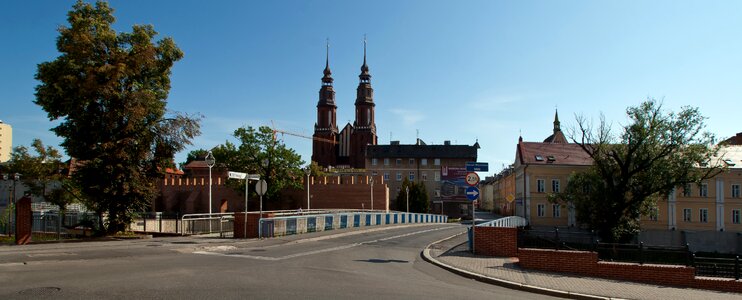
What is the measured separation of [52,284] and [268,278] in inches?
162

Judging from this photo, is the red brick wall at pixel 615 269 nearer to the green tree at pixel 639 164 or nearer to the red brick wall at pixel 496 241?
the red brick wall at pixel 496 241

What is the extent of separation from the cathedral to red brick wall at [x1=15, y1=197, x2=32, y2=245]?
3995 inches

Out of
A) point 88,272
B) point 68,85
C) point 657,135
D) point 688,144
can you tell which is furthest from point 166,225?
point 688,144

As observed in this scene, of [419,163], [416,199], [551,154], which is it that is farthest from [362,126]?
[551,154]

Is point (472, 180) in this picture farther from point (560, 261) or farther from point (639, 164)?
point (639, 164)

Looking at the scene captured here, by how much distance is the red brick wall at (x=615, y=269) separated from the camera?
14.2 meters

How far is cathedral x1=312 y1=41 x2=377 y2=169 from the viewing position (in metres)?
125

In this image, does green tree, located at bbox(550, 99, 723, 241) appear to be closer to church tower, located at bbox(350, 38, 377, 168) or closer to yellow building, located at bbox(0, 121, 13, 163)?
church tower, located at bbox(350, 38, 377, 168)

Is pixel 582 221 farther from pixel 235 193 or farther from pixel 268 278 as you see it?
pixel 268 278

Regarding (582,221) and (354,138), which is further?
(354,138)

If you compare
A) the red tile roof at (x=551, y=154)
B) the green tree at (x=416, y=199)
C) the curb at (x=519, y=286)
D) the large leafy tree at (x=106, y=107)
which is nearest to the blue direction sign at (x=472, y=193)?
the curb at (x=519, y=286)

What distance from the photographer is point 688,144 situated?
49.2 meters

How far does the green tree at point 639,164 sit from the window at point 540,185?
47.7 feet

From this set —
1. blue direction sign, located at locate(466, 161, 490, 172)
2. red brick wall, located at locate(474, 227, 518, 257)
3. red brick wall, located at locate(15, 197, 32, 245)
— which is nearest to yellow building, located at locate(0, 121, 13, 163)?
red brick wall, located at locate(15, 197, 32, 245)
